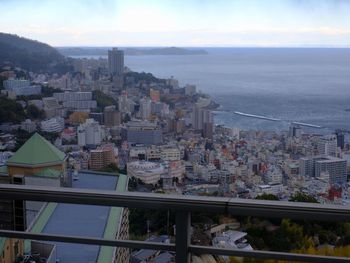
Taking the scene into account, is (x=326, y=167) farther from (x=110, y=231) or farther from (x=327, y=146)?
(x=110, y=231)

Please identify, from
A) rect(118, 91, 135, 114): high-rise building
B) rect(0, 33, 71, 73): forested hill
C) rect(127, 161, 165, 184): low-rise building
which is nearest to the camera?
rect(127, 161, 165, 184): low-rise building

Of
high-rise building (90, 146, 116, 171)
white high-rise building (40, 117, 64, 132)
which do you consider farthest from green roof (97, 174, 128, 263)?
white high-rise building (40, 117, 64, 132)

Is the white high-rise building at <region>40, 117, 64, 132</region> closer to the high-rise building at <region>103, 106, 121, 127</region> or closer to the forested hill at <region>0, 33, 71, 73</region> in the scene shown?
the high-rise building at <region>103, 106, 121, 127</region>

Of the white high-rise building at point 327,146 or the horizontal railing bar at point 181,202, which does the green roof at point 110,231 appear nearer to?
the horizontal railing bar at point 181,202

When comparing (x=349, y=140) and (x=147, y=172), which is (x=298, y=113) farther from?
(x=147, y=172)

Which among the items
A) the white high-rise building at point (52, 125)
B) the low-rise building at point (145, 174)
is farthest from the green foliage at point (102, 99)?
the low-rise building at point (145, 174)

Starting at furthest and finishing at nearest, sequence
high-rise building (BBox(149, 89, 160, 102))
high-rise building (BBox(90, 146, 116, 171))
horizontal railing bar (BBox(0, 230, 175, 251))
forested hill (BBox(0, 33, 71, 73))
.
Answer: high-rise building (BBox(149, 89, 160, 102)) → forested hill (BBox(0, 33, 71, 73)) → high-rise building (BBox(90, 146, 116, 171)) → horizontal railing bar (BBox(0, 230, 175, 251))
